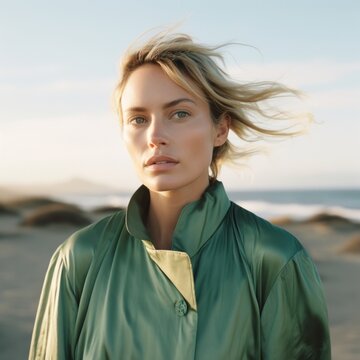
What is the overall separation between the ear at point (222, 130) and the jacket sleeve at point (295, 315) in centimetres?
41

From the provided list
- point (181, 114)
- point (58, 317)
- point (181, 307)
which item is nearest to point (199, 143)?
point (181, 114)

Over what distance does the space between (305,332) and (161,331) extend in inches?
14.5

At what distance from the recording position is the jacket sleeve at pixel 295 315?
171 centimetres

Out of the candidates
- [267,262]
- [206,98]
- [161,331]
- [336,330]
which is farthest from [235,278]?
[336,330]

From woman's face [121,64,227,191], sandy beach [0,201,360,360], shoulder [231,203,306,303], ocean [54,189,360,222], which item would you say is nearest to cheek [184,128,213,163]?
woman's face [121,64,227,191]

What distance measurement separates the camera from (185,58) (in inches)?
72.0

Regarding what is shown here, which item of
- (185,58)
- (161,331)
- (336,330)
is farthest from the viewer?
(336,330)

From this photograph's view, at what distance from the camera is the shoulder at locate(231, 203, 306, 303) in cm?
172

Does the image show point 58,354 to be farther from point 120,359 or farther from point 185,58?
point 185,58

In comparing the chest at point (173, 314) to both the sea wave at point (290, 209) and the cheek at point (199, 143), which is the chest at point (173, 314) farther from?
the sea wave at point (290, 209)

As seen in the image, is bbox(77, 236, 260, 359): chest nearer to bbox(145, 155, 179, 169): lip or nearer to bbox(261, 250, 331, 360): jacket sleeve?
bbox(261, 250, 331, 360): jacket sleeve

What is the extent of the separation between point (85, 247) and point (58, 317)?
0.20 meters

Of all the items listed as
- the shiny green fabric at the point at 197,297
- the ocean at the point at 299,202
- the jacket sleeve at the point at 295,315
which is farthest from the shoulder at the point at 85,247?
the ocean at the point at 299,202

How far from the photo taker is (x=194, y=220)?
183 centimetres
